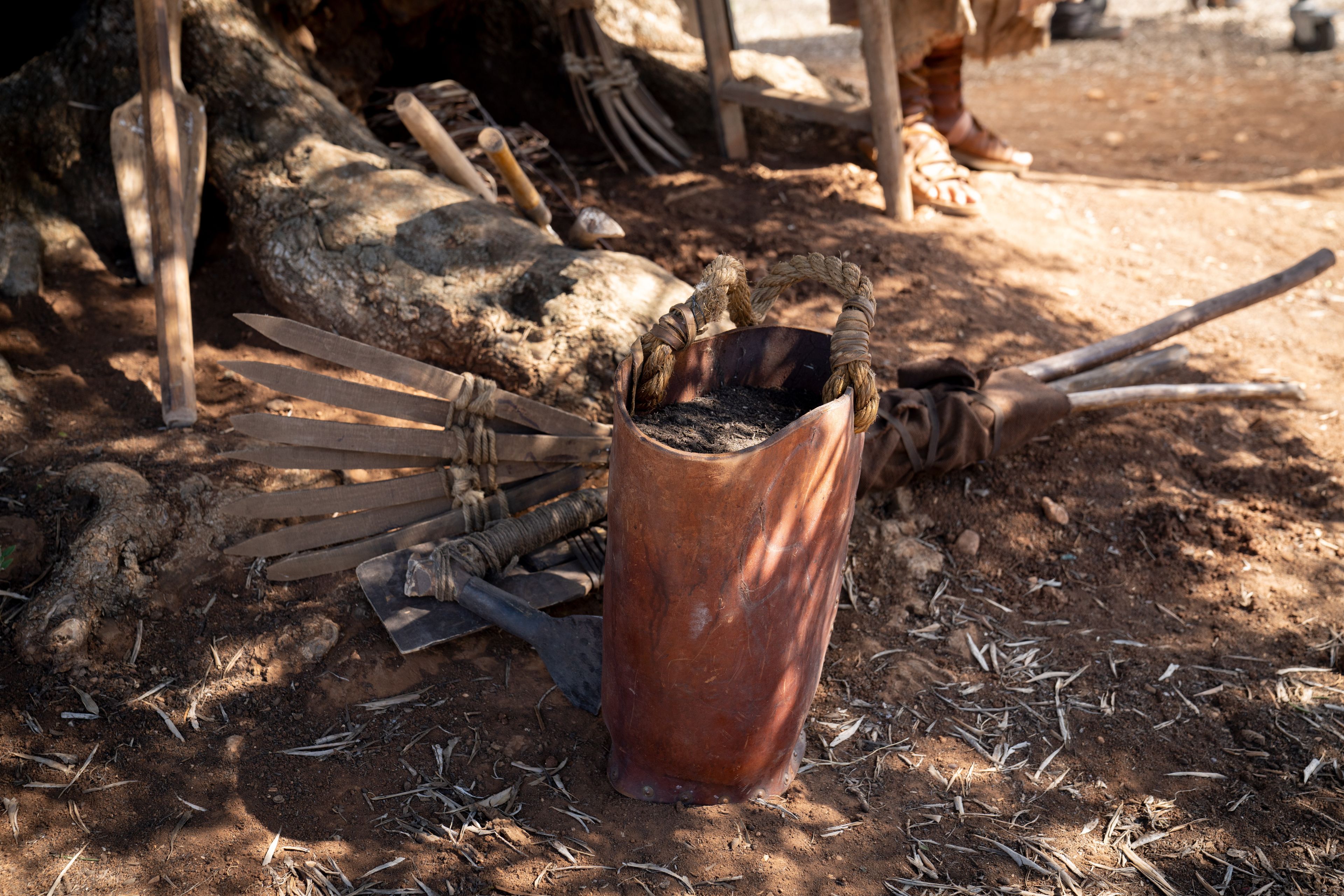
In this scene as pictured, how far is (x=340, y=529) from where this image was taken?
8.19 feet

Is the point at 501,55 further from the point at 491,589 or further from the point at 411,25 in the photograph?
the point at 491,589

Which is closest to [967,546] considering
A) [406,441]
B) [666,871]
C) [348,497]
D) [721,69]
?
[666,871]

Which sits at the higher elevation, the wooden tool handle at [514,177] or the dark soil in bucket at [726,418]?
the wooden tool handle at [514,177]

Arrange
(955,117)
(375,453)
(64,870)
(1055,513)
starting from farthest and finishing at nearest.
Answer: (955,117) → (1055,513) → (375,453) → (64,870)

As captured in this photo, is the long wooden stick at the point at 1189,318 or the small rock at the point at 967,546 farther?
the long wooden stick at the point at 1189,318

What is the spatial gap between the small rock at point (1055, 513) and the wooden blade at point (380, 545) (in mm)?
1737

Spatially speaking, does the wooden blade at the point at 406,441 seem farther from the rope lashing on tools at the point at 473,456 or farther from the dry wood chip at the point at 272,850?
the dry wood chip at the point at 272,850

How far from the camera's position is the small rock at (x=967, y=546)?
283cm

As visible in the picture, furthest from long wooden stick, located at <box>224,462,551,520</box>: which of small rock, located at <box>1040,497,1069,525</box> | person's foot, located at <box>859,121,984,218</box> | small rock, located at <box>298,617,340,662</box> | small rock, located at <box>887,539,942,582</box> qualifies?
person's foot, located at <box>859,121,984,218</box>

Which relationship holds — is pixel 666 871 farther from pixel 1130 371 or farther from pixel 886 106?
pixel 886 106

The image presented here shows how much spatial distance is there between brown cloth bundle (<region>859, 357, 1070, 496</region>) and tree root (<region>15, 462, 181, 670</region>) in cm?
214

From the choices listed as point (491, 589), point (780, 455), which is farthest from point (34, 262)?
point (780, 455)

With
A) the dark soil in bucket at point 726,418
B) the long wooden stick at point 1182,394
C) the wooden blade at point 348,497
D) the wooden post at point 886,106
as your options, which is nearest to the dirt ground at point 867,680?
the long wooden stick at point 1182,394

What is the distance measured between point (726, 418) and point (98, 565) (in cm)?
179
